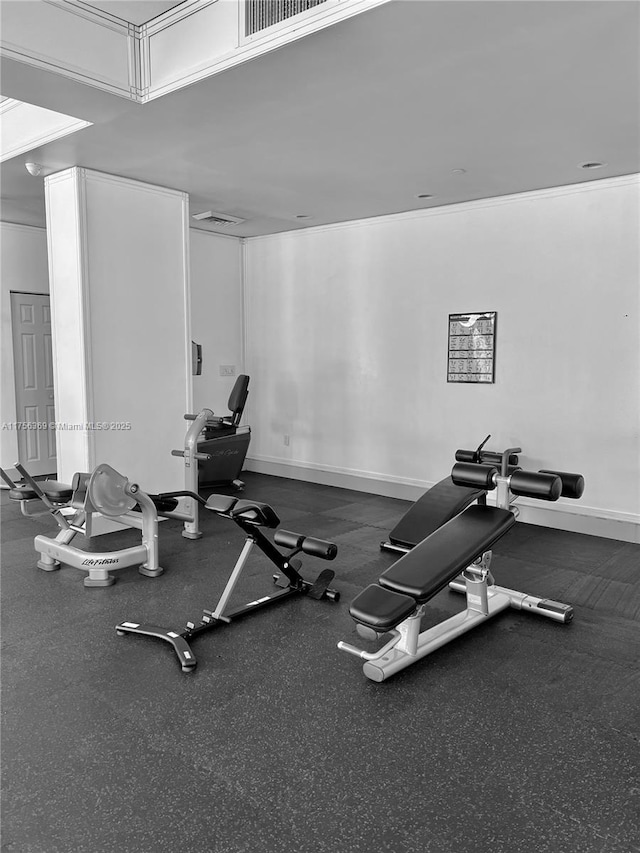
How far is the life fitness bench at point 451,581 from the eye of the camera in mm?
2273

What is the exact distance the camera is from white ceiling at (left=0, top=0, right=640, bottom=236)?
2373mm

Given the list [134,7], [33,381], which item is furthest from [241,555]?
[33,381]

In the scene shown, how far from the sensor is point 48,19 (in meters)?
2.74

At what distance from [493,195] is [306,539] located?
3336 mm

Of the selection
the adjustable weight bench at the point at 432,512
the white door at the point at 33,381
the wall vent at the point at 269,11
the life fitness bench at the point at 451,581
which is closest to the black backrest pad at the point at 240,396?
the adjustable weight bench at the point at 432,512

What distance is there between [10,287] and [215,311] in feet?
6.49

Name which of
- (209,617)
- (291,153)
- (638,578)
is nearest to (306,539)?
(209,617)

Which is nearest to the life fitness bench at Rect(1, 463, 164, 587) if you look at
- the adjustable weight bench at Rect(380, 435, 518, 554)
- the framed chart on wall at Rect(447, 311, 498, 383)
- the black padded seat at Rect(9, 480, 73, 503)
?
the black padded seat at Rect(9, 480, 73, 503)

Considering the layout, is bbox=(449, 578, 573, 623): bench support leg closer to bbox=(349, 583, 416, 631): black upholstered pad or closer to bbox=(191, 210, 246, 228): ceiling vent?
bbox=(349, 583, 416, 631): black upholstered pad

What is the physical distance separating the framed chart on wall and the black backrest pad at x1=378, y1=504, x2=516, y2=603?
2.30 meters

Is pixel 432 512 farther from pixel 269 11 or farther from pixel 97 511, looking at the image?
pixel 269 11

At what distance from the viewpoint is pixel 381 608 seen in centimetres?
220

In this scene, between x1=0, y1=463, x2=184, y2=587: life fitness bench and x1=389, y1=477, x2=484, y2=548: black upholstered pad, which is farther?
x1=389, y1=477, x2=484, y2=548: black upholstered pad

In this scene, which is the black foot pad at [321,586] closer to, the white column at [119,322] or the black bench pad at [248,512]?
the black bench pad at [248,512]
